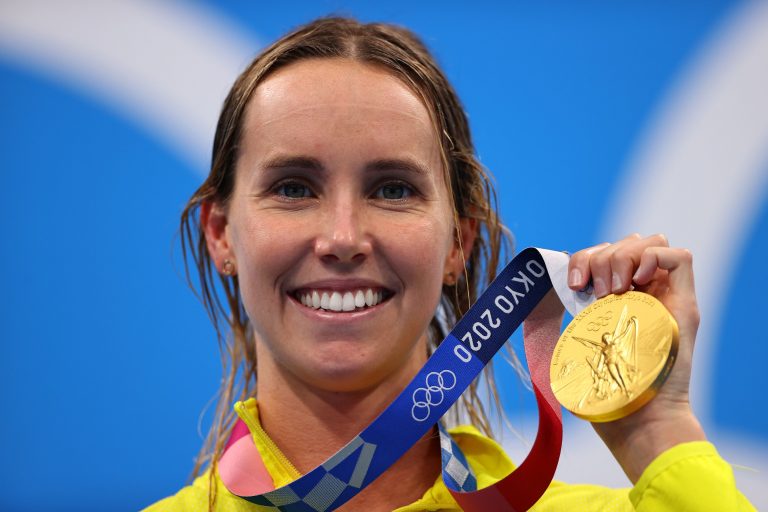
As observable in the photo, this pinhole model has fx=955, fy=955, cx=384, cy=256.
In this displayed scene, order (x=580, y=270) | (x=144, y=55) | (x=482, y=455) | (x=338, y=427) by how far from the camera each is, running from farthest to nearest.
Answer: (x=144, y=55)
(x=482, y=455)
(x=338, y=427)
(x=580, y=270)

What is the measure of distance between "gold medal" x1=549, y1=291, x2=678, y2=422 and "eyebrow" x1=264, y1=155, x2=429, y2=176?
1.32 ft

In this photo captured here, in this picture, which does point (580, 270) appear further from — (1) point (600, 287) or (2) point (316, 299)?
(2) point (316, 299)

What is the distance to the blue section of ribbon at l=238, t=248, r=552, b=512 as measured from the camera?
1.47m

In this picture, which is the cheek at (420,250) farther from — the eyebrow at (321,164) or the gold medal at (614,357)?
the gold medal at (614,357)

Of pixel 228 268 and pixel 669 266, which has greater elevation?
pixel 228 268

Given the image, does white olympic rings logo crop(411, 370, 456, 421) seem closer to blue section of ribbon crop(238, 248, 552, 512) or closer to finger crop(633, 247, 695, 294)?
blue section of ribbon crop(238, 248, 552, 512)

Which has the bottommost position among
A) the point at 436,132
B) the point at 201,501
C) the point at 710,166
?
the point at 201,501

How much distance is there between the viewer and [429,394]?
1501mm

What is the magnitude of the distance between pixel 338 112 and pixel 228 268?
1.26 feet

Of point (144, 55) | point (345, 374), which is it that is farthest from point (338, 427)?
point (144, 55)

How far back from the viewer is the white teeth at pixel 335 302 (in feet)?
5.07

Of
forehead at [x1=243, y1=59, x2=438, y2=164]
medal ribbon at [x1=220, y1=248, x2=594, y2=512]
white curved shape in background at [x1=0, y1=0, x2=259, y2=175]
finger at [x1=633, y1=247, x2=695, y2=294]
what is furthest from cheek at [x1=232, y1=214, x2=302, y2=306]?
white curved shape in background at [x1=0, y1=0, x2=259, y2=175]

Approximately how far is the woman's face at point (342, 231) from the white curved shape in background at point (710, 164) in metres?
1.11

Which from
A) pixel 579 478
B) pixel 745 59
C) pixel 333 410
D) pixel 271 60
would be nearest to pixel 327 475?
pixel 333 410
